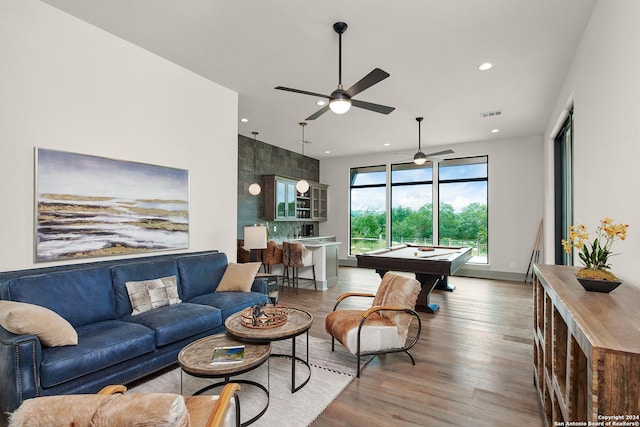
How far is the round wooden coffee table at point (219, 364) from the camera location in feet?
6.51

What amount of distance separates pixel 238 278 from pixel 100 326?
148 centimetres

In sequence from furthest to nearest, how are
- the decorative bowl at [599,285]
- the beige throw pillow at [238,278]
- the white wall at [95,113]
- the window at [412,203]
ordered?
1. the window at [412,203]
2. the beige throw pillow at [238,278]
3. the white wall at [95,113]
4. the decorative bowl at [599,285]

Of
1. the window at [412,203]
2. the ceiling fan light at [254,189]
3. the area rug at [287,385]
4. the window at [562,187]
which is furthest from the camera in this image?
the window at [412,203]

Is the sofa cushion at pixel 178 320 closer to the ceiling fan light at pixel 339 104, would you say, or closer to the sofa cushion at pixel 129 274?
the sofa cushion at pixel 129 274

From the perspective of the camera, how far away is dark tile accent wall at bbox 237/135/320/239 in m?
6.82

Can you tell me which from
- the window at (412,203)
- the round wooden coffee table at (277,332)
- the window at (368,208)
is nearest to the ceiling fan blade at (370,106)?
the round wooden coffee table at (277,332)

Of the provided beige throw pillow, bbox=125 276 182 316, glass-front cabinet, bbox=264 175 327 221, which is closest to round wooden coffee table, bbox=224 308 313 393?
beige throw pillow, bbox=125 276 182 316

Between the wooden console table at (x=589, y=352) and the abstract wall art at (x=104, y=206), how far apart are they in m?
3.64

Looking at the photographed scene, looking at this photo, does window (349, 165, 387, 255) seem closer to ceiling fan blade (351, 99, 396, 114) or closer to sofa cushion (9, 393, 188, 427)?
ceiling fan blade (351, 99, 396, 114)

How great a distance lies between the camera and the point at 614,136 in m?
2.17

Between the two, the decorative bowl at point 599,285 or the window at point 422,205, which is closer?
the decorative bowl at point 599,285

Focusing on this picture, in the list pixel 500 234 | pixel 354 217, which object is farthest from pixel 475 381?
pixel 354 217

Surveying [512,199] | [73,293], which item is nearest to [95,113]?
[73,293]

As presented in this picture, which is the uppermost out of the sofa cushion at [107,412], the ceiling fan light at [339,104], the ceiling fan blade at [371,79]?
the ceiling fan blade at [371,79]
